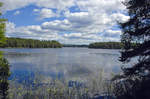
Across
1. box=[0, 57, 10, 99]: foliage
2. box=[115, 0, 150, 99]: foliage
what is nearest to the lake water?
box=[0, 57, 10, 99]: foliage

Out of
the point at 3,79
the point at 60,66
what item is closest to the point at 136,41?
the point at 3,79

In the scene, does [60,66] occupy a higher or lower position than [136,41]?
lower

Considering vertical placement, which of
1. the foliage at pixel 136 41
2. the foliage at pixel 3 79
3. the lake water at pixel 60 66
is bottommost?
the lake water at pixel 60 66

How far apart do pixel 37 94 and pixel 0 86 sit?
2457 millimetres

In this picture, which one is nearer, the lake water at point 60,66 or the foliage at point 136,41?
the foliage at point 136,41

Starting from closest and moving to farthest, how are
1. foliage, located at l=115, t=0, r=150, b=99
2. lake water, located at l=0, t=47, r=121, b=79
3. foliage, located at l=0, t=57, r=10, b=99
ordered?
foliage, located at l=115, t=0, r=150, b=99 → foliage, located at l=0, t=57, r=10, b=99 → lake water, located at l=0, t=47, r=121, b=79

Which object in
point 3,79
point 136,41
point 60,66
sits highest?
point 136,41

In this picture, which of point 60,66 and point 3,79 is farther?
point 60,66

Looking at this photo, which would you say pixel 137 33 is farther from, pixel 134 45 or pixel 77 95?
pixel 77 95

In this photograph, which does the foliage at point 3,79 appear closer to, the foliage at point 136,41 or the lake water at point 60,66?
the lake water at point 60,66

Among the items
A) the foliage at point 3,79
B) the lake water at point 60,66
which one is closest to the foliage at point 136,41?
the foliage at point 3,79

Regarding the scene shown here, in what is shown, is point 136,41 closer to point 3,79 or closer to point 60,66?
point 3,79

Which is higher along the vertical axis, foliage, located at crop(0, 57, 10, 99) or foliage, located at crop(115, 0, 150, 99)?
Answer: foliage, located at crop(115, 0, 150, 99)

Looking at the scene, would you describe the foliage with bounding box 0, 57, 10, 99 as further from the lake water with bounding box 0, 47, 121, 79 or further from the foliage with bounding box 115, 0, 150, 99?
the foliage with bounding box 115, 0, 150, 99
